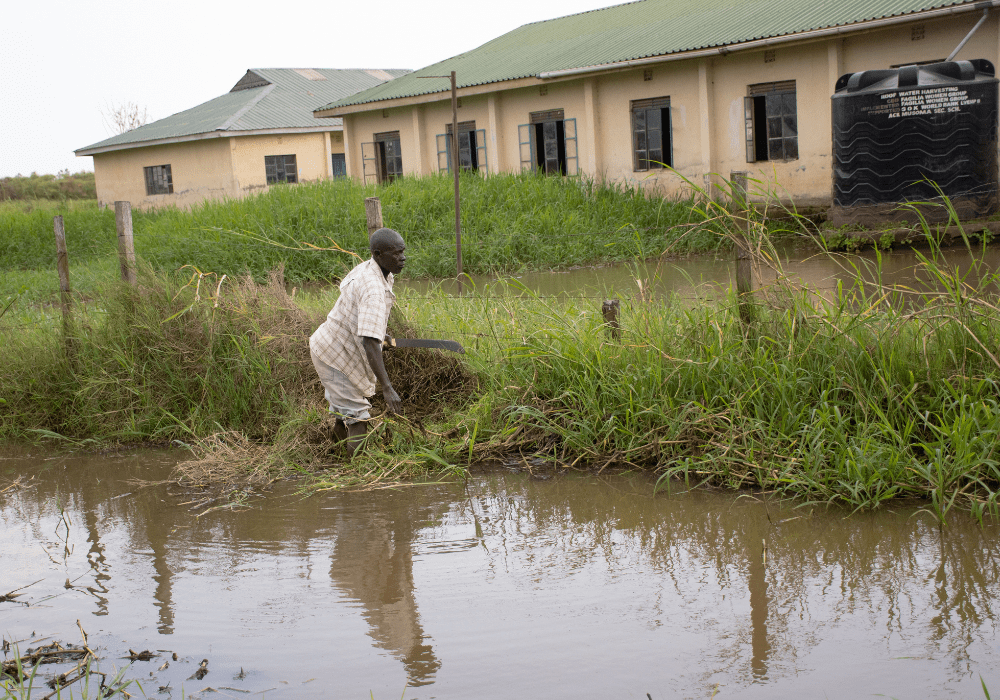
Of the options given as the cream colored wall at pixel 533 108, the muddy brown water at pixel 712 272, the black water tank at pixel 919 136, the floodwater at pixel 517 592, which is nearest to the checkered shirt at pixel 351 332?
the floodwater at pixel 517 592

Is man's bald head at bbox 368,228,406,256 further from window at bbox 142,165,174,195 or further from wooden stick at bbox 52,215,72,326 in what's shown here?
window at bbox 142,165,174,195

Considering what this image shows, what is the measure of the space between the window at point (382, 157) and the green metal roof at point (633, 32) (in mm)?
1127

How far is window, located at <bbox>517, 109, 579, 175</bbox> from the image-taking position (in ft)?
58.7

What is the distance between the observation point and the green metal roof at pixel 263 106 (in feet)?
79.2

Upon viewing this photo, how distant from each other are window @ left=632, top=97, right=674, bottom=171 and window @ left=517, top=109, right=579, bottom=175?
1386mm

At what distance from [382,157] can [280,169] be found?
12.8 ft

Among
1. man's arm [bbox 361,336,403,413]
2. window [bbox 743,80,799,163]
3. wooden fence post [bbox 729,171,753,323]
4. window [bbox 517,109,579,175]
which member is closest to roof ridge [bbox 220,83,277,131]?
window [bbox 517,109,579,175]

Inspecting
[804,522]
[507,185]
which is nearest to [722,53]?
[507,185]

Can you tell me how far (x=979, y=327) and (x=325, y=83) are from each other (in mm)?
27553

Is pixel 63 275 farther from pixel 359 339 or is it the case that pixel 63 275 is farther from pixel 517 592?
pixel 517 592

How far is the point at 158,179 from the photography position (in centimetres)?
2550

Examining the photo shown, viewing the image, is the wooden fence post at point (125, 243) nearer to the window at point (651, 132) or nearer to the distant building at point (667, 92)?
the distant building at point (667, 92)

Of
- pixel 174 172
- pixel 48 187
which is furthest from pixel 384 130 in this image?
pixel 48 187

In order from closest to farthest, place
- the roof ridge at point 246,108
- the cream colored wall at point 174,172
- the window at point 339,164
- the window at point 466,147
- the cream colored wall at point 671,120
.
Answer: the cream colored wall at point 671,120 → the window at point 466,147 → the roof ridge at point 246,108 → the cream colored wall at point 174,172 → the window at point 339,164
